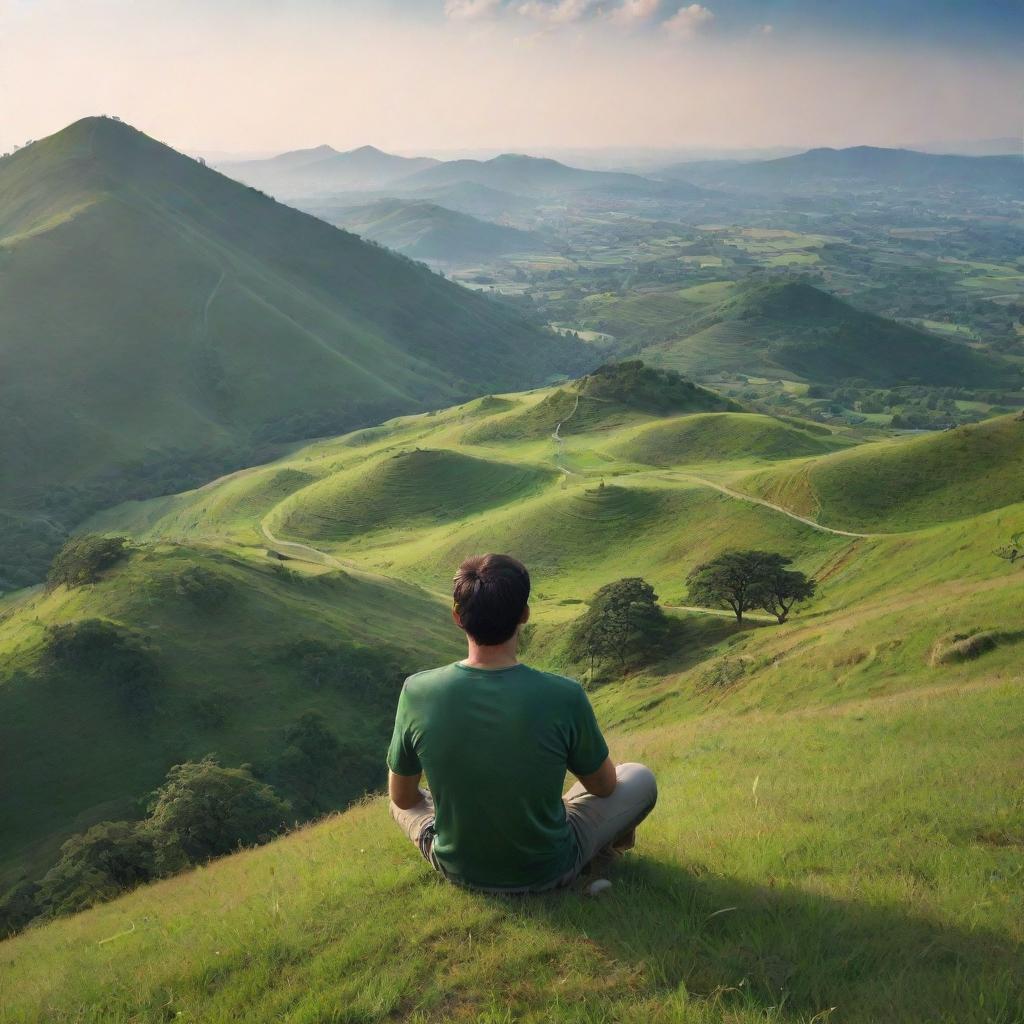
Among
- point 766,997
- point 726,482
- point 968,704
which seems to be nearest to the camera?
point 766,997

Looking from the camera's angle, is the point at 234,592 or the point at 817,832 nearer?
the point at 817,832

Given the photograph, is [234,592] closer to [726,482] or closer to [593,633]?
[593,633]

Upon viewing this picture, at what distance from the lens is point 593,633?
147 ft

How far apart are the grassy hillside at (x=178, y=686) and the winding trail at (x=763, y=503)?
2651cm

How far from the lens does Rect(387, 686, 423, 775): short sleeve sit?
276 inches

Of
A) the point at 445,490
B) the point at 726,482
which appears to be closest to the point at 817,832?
the point at 726,482

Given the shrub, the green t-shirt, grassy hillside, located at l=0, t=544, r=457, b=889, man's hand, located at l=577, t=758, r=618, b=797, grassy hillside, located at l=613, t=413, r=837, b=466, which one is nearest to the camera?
the green t-shirt

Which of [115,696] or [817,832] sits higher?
[817,832]

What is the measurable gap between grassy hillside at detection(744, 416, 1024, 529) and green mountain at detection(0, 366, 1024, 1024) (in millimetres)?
292

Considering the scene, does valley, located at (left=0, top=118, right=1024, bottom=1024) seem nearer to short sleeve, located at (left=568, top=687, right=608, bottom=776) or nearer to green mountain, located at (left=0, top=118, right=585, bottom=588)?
short sleeve, located at (left=568, top=687, right=608, bottom=776)

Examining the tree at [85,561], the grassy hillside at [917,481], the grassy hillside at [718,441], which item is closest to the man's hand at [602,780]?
the tree at [85,561]

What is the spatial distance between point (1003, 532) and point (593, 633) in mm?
19658

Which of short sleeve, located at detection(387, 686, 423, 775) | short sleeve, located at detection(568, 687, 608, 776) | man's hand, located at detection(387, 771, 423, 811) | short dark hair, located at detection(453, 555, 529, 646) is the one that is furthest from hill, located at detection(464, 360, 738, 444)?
short dark hair, located at detection(453, 555, 529, 646)

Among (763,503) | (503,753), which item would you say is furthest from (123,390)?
(503,753)
